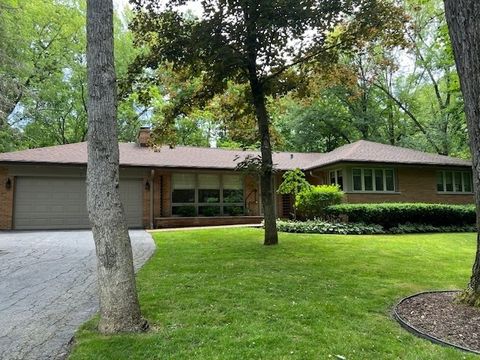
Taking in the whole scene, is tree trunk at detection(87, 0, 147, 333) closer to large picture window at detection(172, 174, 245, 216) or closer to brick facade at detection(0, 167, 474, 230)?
brick facade at detection(0, 167, 474, 230)

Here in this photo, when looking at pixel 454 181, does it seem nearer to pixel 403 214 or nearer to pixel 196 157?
pixel 403 214

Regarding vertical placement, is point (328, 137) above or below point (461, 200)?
above

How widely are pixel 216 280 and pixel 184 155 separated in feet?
45.5

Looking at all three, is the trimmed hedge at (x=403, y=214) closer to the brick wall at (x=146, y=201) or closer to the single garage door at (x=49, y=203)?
the brick wall at (x=146, y=201)

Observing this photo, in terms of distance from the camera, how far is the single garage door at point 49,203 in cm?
1520

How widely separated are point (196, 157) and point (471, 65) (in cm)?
1565

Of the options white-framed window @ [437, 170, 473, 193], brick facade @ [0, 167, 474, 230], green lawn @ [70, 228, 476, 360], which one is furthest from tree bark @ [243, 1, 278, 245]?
white-framed window @ [437, 170, 473, 193]

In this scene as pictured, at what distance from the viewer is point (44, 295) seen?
212 inches

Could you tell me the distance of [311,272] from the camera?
6.59 m

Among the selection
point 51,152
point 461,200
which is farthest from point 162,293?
point 461,200

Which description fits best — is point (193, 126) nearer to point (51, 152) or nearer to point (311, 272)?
point (51, 152)

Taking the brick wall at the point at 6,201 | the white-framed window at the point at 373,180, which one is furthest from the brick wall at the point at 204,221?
the brick wall at the point at 6,201

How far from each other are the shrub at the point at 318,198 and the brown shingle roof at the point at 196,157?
5.54ft

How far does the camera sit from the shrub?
1538cm
